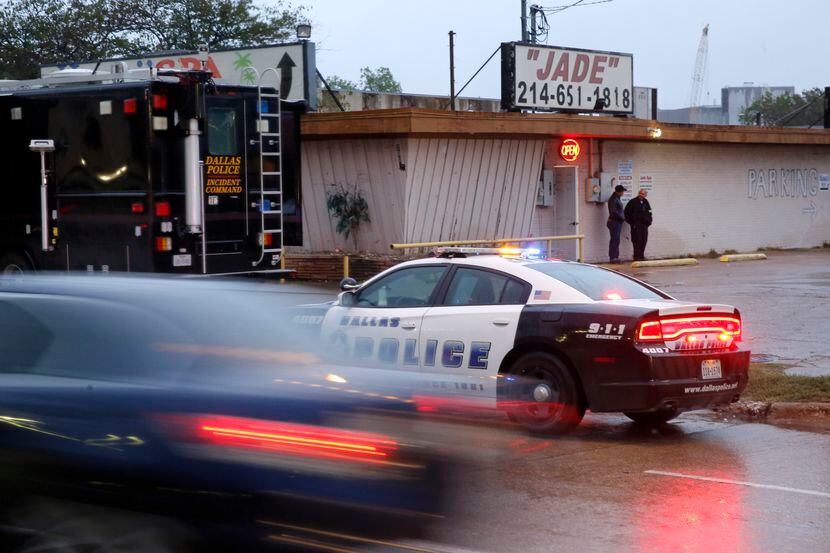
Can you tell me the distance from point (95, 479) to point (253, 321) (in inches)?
50.4

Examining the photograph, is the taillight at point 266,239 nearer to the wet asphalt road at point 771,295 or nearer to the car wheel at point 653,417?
the wet asphalt road at point 771,295

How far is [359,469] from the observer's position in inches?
186

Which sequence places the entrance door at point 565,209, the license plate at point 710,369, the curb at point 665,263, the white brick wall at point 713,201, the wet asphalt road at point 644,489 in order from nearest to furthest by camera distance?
the wet asphalt road at point 644,489, the license plate at point 710,369, the curb at point 665,263, the entrance door at point 565,209, the white brick wall at point 713,201

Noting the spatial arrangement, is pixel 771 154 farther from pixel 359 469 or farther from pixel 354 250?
pixel 359 469

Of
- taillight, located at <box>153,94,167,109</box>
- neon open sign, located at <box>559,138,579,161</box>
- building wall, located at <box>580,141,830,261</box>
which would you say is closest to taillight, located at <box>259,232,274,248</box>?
taillight, located at <box>153,94,167,109</box>

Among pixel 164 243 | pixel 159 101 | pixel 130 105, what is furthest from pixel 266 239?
pixel 130 105

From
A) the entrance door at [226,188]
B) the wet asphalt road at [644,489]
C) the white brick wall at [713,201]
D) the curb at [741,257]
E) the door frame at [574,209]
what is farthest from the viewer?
the curb at [741,257]

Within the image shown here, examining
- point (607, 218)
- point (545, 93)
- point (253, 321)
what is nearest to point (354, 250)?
point (545, 93)

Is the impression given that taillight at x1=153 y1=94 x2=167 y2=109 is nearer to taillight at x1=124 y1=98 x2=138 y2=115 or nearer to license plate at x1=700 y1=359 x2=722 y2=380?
taillight at x1=124 y1=98 x2=138 y2=115

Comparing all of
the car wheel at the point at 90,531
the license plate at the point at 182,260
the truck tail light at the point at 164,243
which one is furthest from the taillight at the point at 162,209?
the car wheel at the point at 90,531

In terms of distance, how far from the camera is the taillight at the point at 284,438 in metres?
4.64

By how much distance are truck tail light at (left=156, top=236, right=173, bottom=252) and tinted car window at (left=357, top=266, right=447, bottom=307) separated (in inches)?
182

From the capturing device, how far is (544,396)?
9.23 meters

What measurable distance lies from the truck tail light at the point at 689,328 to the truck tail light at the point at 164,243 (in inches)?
289
